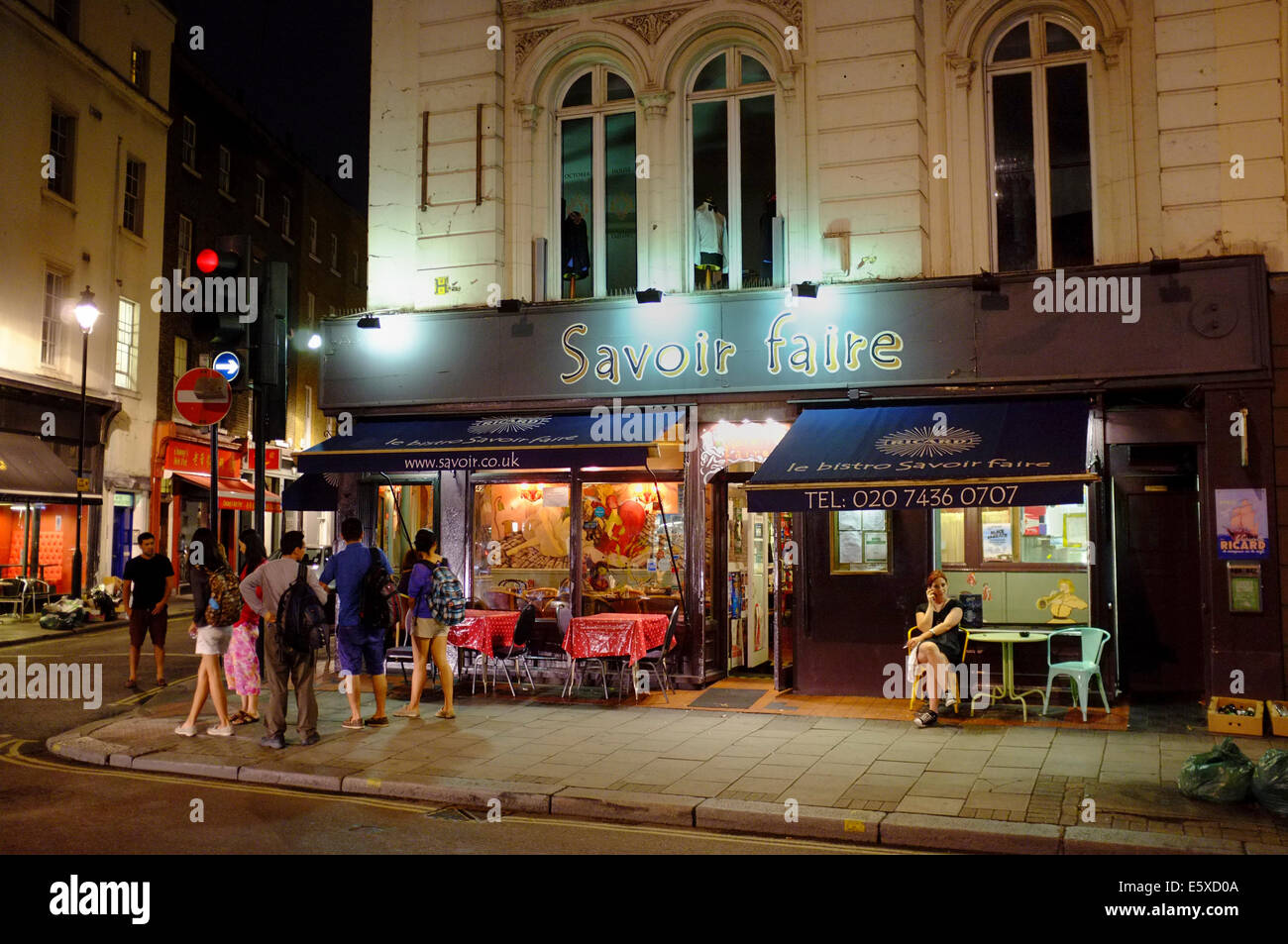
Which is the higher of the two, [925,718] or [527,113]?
[527,113]

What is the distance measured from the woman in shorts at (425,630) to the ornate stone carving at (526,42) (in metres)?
6.60

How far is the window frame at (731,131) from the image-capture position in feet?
42.0

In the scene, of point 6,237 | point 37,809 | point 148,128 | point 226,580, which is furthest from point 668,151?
point 148,128

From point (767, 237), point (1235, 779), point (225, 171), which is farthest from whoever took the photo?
point (225, 171)

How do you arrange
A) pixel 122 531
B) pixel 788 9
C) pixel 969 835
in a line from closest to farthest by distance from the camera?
pixel 969 835
pixel 788 9
pixel 122 531

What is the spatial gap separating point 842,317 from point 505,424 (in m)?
4.18

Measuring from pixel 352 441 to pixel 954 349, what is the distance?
281 inches

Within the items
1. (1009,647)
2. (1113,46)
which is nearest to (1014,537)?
(1009,647)

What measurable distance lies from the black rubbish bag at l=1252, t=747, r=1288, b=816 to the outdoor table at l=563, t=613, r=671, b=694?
20.1 ft

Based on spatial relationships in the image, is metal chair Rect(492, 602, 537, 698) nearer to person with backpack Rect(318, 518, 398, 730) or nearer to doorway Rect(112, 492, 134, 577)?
person with backpack Rect(318, 518, 398, 730)

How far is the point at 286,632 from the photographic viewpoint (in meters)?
9.27

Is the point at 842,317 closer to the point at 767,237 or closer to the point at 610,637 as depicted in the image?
the point at 767,237

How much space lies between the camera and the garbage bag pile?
6730 millimetres
